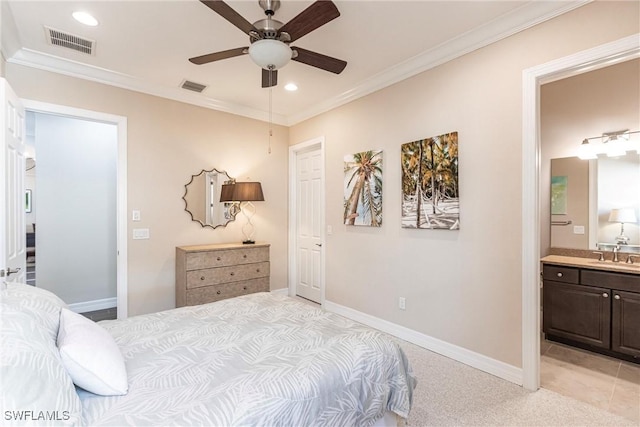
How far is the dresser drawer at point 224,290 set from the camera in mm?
3441

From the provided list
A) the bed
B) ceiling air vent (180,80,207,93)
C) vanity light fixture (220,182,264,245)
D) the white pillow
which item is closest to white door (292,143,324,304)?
vanity light fixture (220,182,264,245)

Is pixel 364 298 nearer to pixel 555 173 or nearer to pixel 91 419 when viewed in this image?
pixel 555 173

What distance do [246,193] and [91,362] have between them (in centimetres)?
276

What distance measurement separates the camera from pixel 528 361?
2266mm

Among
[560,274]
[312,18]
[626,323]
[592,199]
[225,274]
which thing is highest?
[312,18]

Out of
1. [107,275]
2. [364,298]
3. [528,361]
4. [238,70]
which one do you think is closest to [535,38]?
[528,361]

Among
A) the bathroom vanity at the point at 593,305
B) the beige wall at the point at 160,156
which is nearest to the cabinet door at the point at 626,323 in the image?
the bathroom vanity at the point at 593,305

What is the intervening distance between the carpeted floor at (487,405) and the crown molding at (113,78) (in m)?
3.77

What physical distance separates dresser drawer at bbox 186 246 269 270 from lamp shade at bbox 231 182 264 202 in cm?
62

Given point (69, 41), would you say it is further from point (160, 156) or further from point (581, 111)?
point (581, 111)

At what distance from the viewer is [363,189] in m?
3.60

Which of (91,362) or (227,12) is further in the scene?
(227,12)

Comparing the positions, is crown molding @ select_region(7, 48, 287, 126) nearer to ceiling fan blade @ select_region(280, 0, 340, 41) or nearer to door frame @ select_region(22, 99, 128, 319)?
door frame @ select_region(22, 99, 128, 319)

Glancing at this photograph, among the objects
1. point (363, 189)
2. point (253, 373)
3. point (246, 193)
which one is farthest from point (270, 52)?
point (246, 193)
